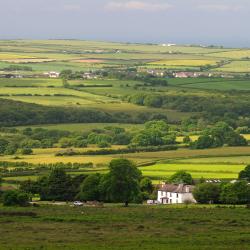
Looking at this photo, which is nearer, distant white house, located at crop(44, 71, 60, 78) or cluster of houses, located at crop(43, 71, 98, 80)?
cluster of houses, located at crop(43, 71, 98, 80)

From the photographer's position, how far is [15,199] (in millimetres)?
58188

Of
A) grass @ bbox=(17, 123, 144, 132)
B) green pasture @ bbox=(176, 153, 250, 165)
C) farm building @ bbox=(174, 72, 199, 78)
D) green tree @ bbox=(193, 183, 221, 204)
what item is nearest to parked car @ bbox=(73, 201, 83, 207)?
green tree @ bbox=(193, 183, 221, 204)

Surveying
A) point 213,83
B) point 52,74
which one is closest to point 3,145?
point 213,83

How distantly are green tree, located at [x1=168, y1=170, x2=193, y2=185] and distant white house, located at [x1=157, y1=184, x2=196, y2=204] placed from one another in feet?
5.22

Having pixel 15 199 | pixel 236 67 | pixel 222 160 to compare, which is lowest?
pixel 236 67

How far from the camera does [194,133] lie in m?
101

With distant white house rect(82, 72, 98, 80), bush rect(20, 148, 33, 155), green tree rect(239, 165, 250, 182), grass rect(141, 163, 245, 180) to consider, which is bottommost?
distant white house rect(82, 72, 98, 80)

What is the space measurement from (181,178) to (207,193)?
583cm

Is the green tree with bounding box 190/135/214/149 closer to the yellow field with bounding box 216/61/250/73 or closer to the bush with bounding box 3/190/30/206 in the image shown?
the bush with bounding box 3/190/30/206

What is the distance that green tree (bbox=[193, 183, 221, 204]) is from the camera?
205 feet

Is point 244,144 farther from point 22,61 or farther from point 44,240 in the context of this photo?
point 22,61

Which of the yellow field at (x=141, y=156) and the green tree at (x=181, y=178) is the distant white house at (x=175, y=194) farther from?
the yellow field at (x=141, y=156)

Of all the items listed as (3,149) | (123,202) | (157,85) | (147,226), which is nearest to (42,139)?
(3,149)

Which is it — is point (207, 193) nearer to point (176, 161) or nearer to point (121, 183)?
point (121, 183)
